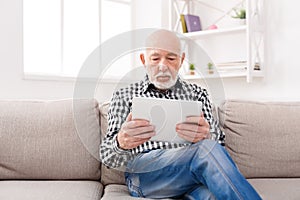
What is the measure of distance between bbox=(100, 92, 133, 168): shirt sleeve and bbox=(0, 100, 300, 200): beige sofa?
0.09 meters

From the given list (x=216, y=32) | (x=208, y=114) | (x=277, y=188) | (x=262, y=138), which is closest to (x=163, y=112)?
(x=208, y=114)

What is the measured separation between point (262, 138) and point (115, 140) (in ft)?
2.38

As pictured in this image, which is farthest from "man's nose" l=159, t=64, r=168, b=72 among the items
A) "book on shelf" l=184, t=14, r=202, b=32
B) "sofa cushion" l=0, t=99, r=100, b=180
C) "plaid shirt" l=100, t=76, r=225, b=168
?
"book on shelf" l=184, t=14, r=202, b=32

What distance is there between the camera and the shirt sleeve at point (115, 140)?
160 cm

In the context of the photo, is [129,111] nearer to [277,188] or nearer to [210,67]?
[210,67]

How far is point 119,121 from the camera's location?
5.41 feet

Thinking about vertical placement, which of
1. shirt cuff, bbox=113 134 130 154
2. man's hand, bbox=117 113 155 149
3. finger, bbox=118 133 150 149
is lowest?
shirt cuff, bbox=113 134 130 154

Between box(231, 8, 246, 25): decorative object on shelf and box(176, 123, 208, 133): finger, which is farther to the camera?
box(231, 8, 246, 25): decorative object on shelf

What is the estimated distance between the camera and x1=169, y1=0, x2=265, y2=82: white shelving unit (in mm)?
2834

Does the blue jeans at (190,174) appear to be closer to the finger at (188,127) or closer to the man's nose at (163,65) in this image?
the finger at (188,127)

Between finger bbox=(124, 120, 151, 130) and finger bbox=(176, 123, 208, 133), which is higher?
finger bbox=(124, 120, 151, 130)

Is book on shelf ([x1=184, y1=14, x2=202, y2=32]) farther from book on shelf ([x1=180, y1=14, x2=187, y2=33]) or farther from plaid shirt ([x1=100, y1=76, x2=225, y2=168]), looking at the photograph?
plaid shirt ([x1=100, y1=76, x2=225, y2=168])

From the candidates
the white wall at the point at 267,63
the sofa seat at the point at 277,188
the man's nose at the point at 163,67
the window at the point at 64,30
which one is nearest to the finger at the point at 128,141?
the man's nose at the point at 163,67

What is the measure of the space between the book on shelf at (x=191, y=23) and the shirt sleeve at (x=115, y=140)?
1611 mm
